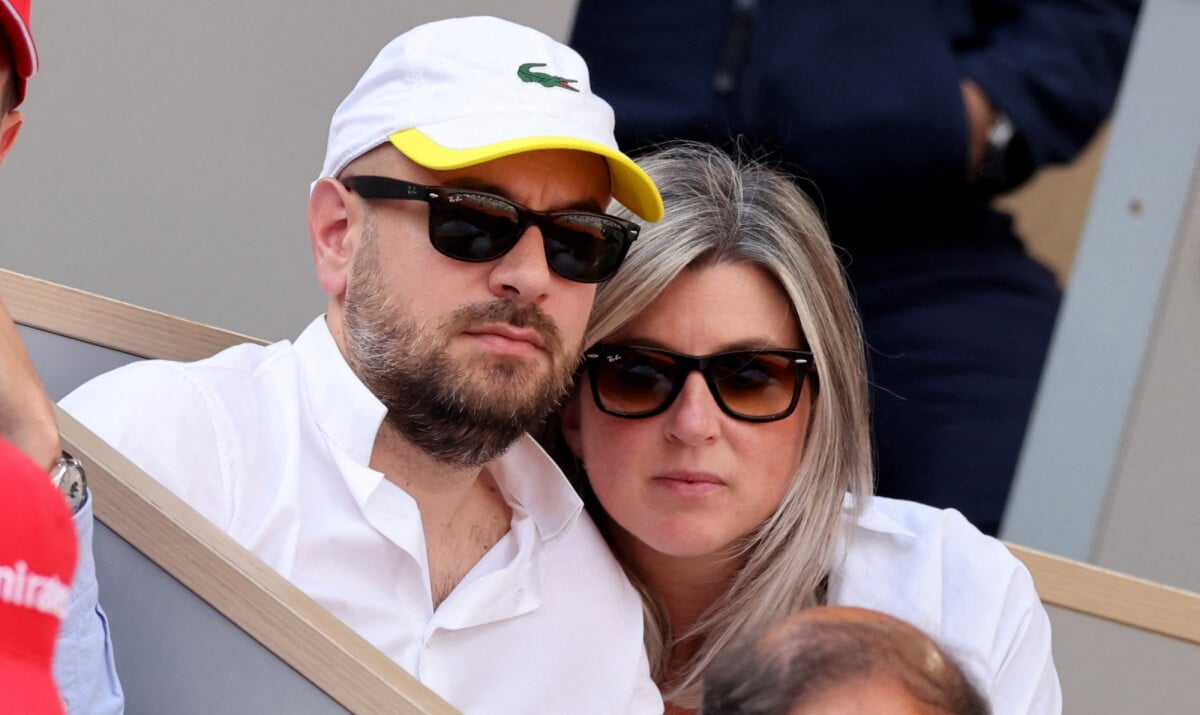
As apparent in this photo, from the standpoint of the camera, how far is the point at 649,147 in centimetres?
268

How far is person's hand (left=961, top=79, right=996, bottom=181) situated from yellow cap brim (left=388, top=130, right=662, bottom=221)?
1.12 meters

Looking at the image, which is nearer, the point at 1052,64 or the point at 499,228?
the point at 499,228

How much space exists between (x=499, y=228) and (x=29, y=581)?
100 cm

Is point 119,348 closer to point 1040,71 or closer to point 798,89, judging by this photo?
point 798,89

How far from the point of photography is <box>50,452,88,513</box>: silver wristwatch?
3.46ft

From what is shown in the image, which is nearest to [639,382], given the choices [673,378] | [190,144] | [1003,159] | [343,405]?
[673,378]

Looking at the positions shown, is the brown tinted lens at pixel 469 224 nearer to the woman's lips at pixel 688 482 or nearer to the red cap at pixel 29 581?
the woman's lips at pixel 688 482

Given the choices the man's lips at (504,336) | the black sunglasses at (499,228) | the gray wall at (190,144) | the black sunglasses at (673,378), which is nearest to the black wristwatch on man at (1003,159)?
the gray wall at (190,144)

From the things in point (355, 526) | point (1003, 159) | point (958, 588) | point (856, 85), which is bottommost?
point (958, 588)

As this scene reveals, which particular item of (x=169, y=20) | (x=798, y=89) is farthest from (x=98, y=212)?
(x=798, y=89)

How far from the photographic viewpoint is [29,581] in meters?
0.65

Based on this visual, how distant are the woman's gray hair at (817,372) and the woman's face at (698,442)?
24 mm

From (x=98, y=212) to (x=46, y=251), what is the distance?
14cm

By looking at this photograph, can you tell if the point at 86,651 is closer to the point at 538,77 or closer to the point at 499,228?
the point at 499,228
